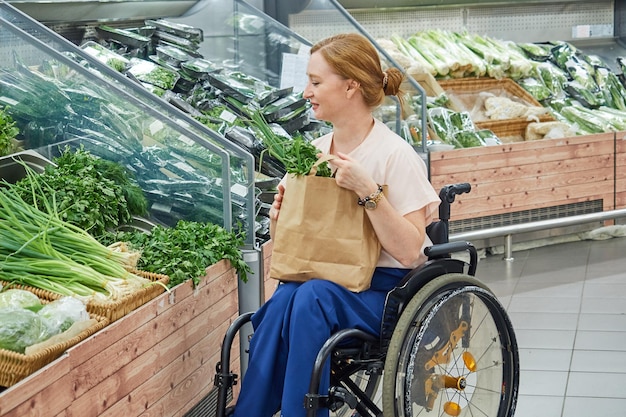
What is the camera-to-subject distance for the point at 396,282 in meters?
3.11

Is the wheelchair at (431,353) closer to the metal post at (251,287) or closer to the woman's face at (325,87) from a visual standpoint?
the woman's face at (325,87)

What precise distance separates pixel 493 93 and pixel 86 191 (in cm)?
476

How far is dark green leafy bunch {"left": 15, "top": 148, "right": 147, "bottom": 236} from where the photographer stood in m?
3.43

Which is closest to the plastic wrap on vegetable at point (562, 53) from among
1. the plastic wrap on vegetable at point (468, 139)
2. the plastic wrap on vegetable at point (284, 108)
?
the plastic wrap on vegetable at point (468, 139)

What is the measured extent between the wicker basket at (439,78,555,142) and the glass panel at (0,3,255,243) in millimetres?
3535

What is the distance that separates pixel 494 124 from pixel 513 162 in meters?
0.61

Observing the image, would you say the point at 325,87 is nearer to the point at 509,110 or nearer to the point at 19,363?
the point at 19,363

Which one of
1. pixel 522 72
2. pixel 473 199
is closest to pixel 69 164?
pixel 473 199

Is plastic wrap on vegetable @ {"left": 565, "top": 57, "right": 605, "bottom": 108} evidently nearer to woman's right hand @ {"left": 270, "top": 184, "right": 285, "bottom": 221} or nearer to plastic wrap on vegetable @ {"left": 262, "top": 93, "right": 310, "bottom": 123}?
plastic wrap on vegetable @ {"left": 262, "top": 93, "right": 310, "bottom": 123}

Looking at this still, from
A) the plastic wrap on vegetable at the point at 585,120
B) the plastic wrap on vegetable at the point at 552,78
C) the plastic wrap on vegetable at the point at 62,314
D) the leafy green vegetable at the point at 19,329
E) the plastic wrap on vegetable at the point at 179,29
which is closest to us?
the leafy green vegetable at the point at 19,329

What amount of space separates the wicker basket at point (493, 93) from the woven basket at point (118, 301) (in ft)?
13.8

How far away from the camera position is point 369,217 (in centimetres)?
295

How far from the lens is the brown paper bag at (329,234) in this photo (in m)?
2.94

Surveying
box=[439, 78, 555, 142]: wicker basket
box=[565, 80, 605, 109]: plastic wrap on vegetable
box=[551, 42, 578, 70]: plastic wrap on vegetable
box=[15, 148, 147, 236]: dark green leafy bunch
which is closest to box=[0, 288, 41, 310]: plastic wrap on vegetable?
box=[15, 148, 147, 236]: dark green leafy bunch
